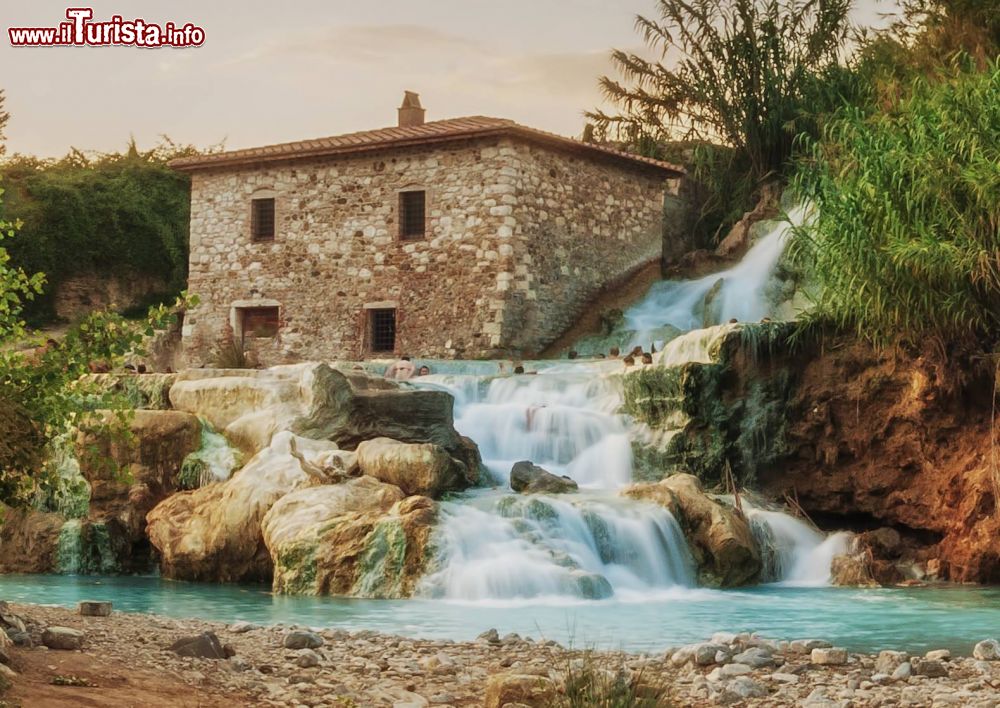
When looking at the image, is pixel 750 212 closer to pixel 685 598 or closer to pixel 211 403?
pixel 211 403

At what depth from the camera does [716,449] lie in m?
16.2

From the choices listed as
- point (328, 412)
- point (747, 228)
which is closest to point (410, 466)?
point (328, 412)

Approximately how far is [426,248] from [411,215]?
86 centimetres

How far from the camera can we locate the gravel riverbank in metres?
6.06

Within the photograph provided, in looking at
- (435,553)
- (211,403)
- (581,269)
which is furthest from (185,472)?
(581,269)

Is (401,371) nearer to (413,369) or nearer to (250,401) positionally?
(413,369)

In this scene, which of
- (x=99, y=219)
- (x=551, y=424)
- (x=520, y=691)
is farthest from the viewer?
(x=99, y=219)

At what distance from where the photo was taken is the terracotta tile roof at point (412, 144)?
76.7 ft

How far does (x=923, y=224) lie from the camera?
14.1 metres

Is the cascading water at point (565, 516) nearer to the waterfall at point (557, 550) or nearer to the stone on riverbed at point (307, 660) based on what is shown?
the waterfall at point (557, 550)

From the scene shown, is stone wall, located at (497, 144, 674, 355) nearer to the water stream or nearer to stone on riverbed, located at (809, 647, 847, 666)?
the water stream

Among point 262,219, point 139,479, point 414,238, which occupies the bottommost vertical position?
point 139,479

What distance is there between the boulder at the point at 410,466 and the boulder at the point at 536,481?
930 mm

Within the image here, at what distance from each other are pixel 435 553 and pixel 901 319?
19.3ft
